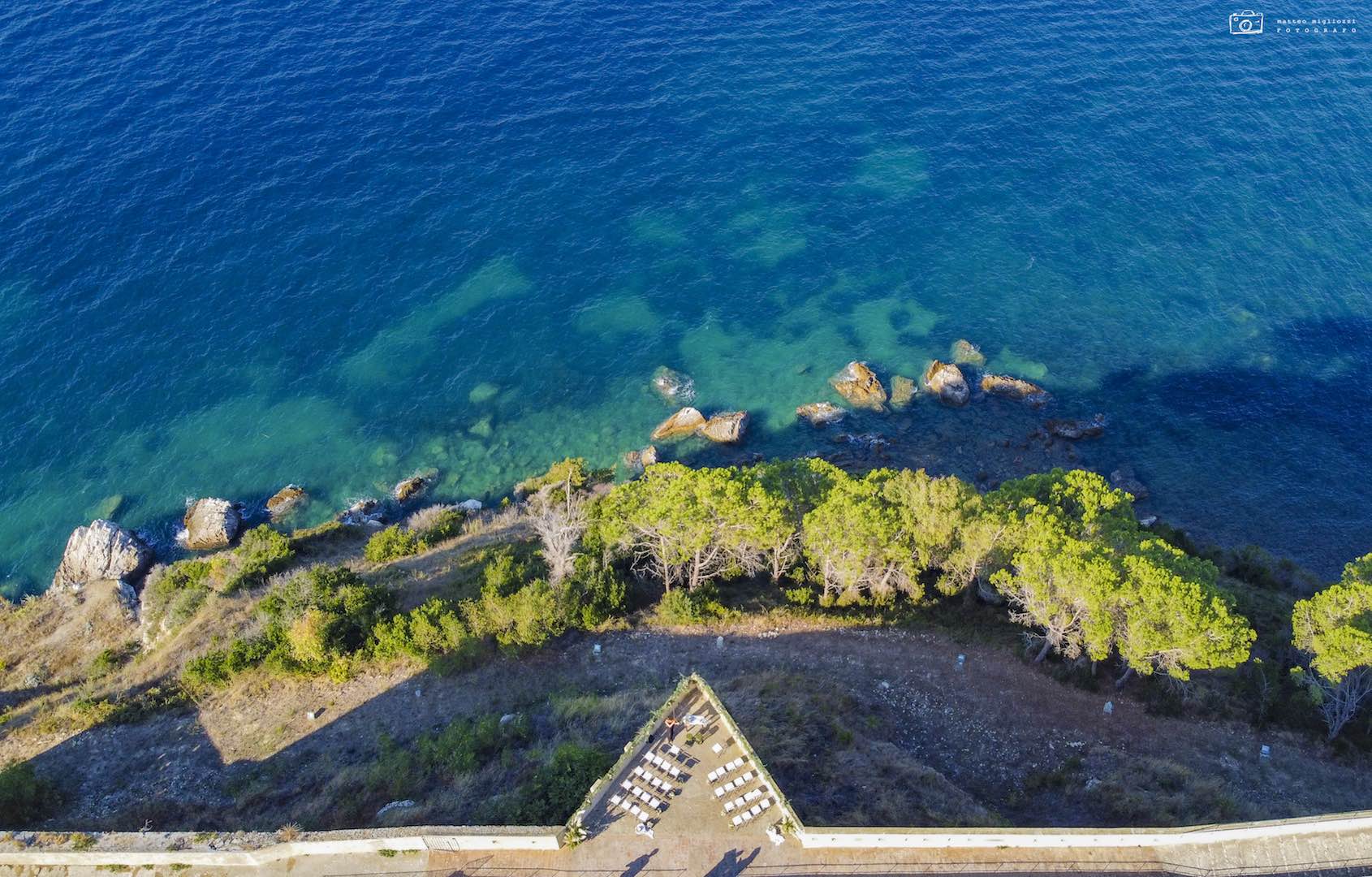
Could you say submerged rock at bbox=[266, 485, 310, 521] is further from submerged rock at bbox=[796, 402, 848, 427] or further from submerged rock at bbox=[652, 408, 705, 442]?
submerged rock at bbox=[796, 402, 848, 427]

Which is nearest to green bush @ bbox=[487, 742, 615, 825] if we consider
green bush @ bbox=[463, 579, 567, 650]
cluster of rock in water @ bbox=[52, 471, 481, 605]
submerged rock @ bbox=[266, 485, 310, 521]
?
green bush @ bbox=[463, 579, 567, 650]

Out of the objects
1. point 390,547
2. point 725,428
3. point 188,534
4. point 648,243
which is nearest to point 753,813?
point 390,547

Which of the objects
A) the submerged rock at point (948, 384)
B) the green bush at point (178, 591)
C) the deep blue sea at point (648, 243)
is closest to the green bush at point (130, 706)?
the green bush at point (178, 591)

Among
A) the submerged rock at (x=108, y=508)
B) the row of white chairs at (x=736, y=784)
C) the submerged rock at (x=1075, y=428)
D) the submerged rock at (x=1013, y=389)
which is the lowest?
the submerged rock at (x=1075, y=428)

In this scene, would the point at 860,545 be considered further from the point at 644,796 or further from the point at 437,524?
the point at 437,524

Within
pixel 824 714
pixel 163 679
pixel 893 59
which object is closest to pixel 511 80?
pixel 893 59

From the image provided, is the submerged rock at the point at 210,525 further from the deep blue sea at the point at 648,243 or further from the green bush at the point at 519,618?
the green bush at the point at 519,618
